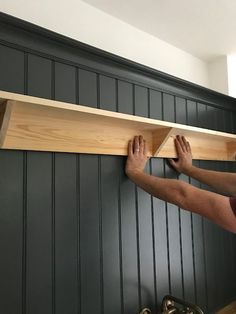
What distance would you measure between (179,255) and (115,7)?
47.5 inches

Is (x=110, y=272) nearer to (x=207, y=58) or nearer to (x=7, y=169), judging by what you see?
(x=7, y=169)

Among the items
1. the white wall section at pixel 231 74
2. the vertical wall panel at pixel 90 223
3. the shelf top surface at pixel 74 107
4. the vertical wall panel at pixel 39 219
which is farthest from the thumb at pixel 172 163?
the white wall section at pixel 231 74

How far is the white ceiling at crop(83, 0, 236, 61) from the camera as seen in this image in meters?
1.26

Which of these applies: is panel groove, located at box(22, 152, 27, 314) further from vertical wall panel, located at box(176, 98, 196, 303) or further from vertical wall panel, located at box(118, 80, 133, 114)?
vertical wall panel, located at box(176, 98, 196, 303)

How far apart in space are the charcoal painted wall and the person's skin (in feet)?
0.23

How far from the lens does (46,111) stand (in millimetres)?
857

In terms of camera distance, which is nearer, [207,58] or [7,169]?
[7,169]

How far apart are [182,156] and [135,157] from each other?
1.02 feet

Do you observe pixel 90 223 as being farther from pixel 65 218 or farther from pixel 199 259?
pixel 199 259

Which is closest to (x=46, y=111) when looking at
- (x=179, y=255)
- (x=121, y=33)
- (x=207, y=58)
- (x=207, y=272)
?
(x=121, y=33)

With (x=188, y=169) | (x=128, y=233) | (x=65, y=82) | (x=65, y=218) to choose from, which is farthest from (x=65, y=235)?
(x=188, y=169)

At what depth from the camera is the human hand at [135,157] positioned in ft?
3.77

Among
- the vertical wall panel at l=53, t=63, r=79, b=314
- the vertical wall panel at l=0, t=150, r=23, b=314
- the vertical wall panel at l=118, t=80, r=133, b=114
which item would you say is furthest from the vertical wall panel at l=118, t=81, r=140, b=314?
the vertical wall panel at l=0, t=150, r=23, b=314

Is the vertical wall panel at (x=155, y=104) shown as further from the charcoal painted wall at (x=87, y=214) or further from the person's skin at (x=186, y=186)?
the person's skin at (x=186, y=186)
